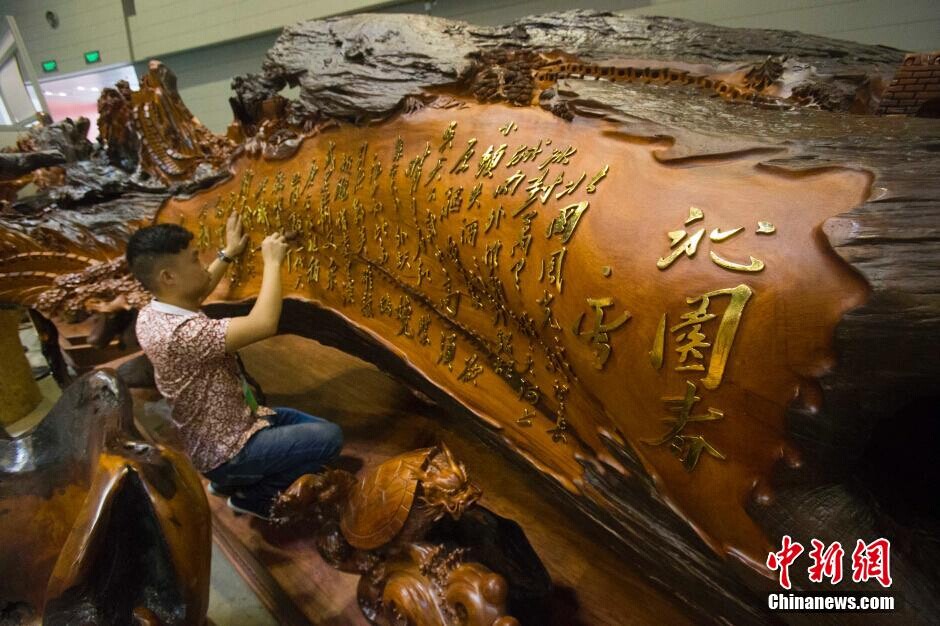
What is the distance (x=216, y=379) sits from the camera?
1.42m

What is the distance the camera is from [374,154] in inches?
55.9

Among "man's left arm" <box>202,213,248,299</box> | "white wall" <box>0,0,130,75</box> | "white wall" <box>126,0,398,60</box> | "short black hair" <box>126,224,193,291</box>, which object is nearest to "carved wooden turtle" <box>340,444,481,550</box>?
"short black hair" <box>126,224,193,291</box>

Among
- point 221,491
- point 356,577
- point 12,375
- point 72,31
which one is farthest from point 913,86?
point 72,31

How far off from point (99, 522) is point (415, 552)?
1.85 feet

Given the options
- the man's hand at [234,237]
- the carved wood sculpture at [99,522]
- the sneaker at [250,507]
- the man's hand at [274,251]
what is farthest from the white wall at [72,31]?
the carved wood sculpture at [99,522]

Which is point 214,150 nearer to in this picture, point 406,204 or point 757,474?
point 406,204

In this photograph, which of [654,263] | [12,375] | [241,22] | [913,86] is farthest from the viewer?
[241,22]

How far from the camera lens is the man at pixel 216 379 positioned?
132cm

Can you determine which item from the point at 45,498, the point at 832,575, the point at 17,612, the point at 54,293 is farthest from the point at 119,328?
the point at 832,575

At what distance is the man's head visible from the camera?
1.31 m

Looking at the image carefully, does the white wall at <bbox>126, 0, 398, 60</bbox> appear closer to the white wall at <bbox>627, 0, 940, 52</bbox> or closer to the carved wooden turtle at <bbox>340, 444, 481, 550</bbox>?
the white wall at <bbox>627, 0, 940, 52</bbox>

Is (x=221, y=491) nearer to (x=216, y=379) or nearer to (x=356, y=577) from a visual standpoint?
(x=216, y=379)

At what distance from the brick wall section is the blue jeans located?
157 cm

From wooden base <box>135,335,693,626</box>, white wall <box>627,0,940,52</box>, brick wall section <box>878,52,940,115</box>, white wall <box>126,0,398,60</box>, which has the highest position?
white wall <box>126,0,398,60</box>
